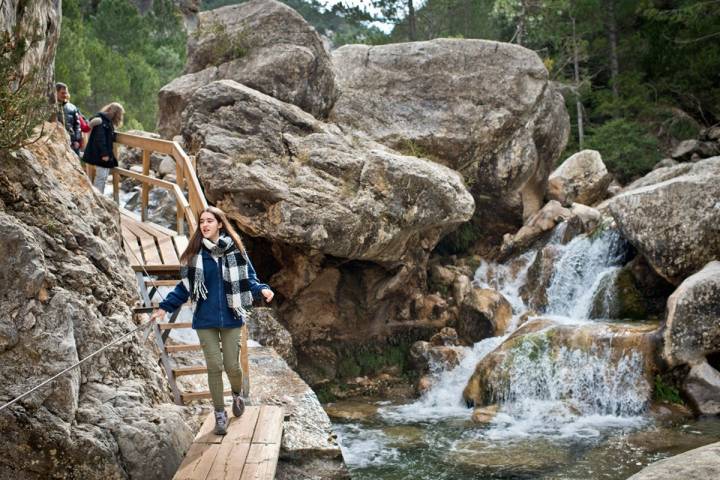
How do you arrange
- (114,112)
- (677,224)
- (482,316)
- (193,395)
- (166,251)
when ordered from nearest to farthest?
1. (193,395)
2. (166,251)
3. (114,112)
4. (677,224)
5. (482,316)

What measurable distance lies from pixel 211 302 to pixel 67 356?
109 cm

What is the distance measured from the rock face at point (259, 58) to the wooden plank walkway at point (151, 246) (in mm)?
5654

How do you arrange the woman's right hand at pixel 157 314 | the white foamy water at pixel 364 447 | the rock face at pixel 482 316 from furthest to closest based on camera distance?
the rock face at pixel 482 316 < the white foamy water at pixel 364 447 < the woman's right hand at pixel 157 314

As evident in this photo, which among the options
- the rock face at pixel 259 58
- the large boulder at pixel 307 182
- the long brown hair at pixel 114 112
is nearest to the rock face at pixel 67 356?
the long brown hair at pixel 114 112

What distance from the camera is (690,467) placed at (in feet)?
14.6

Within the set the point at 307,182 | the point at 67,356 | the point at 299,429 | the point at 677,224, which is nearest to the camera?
the point at 67,356

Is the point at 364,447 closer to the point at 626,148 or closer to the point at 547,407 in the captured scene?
the point at 547,407

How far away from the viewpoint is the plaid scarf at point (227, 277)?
530 centimetres

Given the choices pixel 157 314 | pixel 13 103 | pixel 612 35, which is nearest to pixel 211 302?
pixel 157 314

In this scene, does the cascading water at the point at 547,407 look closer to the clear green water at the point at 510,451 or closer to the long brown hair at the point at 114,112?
the clear green water at the point at 510,451

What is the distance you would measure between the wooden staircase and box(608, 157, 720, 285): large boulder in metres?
9.08

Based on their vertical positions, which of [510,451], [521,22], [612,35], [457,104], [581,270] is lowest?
[510,451]

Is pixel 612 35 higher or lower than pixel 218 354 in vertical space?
higher

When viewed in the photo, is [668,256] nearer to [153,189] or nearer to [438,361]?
[438,361]
